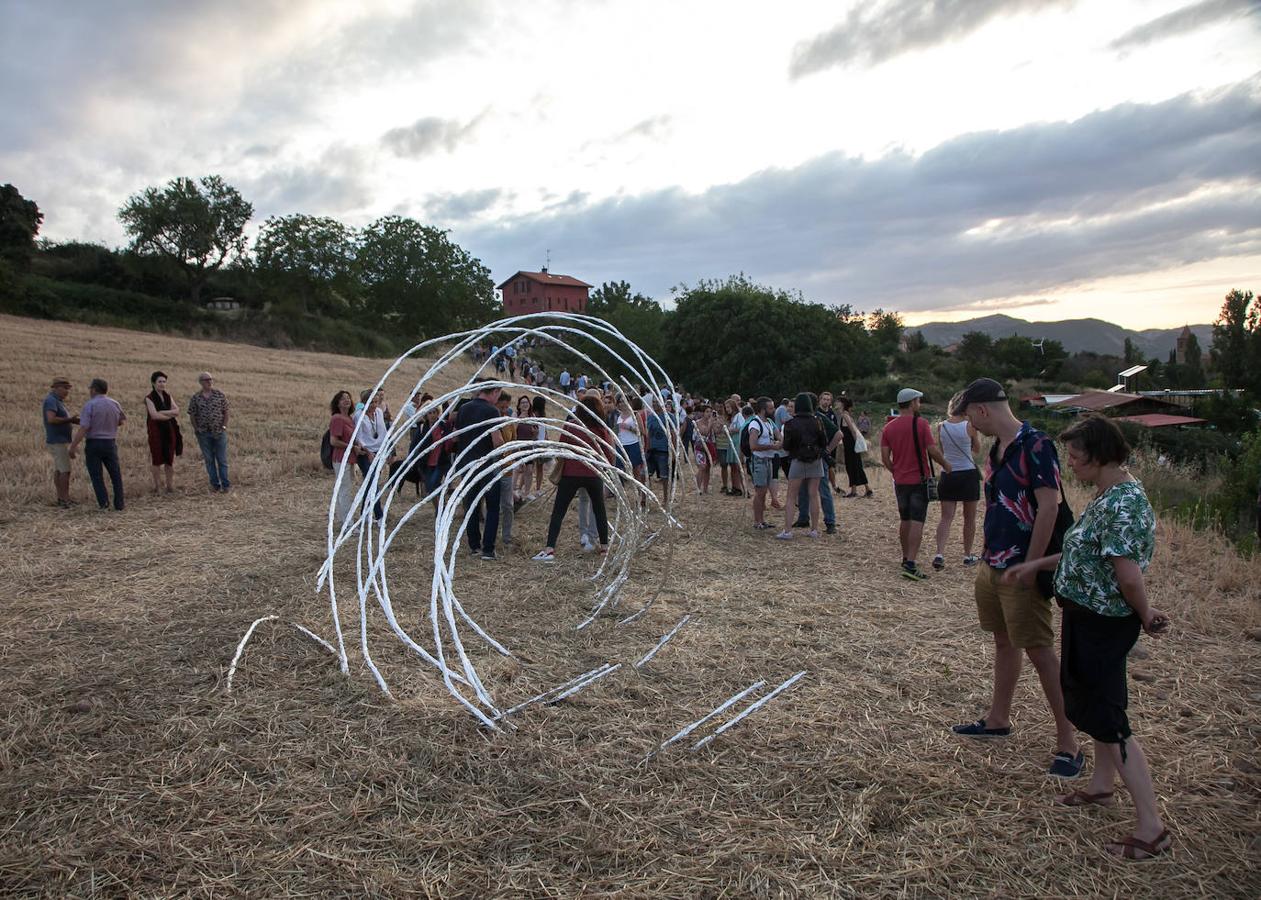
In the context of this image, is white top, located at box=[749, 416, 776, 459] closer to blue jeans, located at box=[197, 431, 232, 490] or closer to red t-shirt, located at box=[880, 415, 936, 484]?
red t-shirt, located at box=[880, 415, 936, 484]

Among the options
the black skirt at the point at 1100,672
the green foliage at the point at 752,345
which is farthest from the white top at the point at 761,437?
the green foliage at the point at 752,345

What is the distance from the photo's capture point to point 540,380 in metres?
29.2

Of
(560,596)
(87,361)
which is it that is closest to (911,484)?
(560,596)

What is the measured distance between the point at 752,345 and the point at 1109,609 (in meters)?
43.2

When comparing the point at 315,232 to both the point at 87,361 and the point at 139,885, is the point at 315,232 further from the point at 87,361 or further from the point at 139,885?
the point at 139,885

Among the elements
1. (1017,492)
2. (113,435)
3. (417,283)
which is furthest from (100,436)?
(417,283)

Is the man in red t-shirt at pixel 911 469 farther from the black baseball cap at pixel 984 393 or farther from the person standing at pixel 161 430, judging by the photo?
the person standing at pixel 161 430

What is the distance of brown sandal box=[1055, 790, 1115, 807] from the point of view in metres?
3.31

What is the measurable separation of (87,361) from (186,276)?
34.0m

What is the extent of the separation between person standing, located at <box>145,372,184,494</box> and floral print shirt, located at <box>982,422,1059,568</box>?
35.8 feet

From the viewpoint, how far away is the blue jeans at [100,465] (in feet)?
31.2

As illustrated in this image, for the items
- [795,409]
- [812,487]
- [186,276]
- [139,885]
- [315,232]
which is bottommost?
[139,885]


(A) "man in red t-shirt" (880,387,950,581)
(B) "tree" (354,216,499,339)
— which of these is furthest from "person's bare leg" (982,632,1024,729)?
(B) "tree" (354,216,499,339)

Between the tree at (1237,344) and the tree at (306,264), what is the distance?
69299mm
